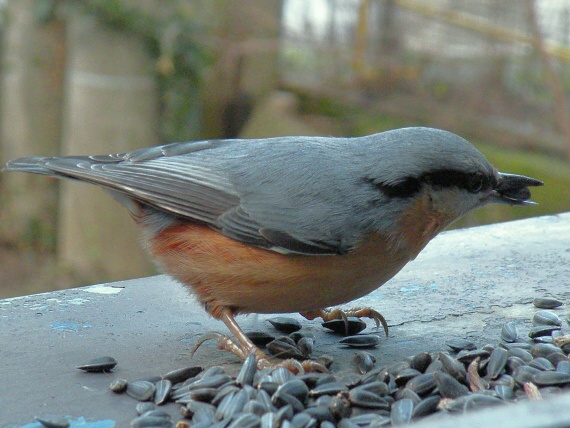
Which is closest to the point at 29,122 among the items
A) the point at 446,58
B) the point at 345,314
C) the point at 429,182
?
the point at 446,58

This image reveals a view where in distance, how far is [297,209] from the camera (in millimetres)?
2998

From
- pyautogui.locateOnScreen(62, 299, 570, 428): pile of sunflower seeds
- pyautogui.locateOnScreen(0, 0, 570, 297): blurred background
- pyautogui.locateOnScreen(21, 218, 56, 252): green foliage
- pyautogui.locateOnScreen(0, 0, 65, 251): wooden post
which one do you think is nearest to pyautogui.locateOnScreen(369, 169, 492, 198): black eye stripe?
pyautogui.locateOnScreen(62, 299, 570, 428): pile of sunflower seeds

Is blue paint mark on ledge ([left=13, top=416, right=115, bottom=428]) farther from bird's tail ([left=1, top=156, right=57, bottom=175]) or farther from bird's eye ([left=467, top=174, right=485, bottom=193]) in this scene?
bird's eye ([left=467, top=174, right=485, bottom=193])

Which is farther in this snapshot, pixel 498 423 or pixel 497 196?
pixel 497 196

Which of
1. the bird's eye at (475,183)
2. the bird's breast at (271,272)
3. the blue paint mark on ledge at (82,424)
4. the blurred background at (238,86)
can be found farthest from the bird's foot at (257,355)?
the blurred background at (238,86)

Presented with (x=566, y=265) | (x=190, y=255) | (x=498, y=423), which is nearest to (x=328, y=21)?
(x=566, y=265)

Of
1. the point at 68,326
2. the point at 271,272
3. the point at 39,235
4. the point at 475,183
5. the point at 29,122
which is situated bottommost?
the point at 39,235

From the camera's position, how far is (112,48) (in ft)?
25.9

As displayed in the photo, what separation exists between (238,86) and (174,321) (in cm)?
757

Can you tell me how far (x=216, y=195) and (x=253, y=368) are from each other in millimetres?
715

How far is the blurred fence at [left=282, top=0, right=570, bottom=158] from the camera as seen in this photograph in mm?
9203

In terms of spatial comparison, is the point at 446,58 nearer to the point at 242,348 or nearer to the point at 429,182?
the point at 429,182

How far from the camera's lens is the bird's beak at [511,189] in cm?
323

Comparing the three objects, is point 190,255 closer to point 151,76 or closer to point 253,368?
point 253,368
